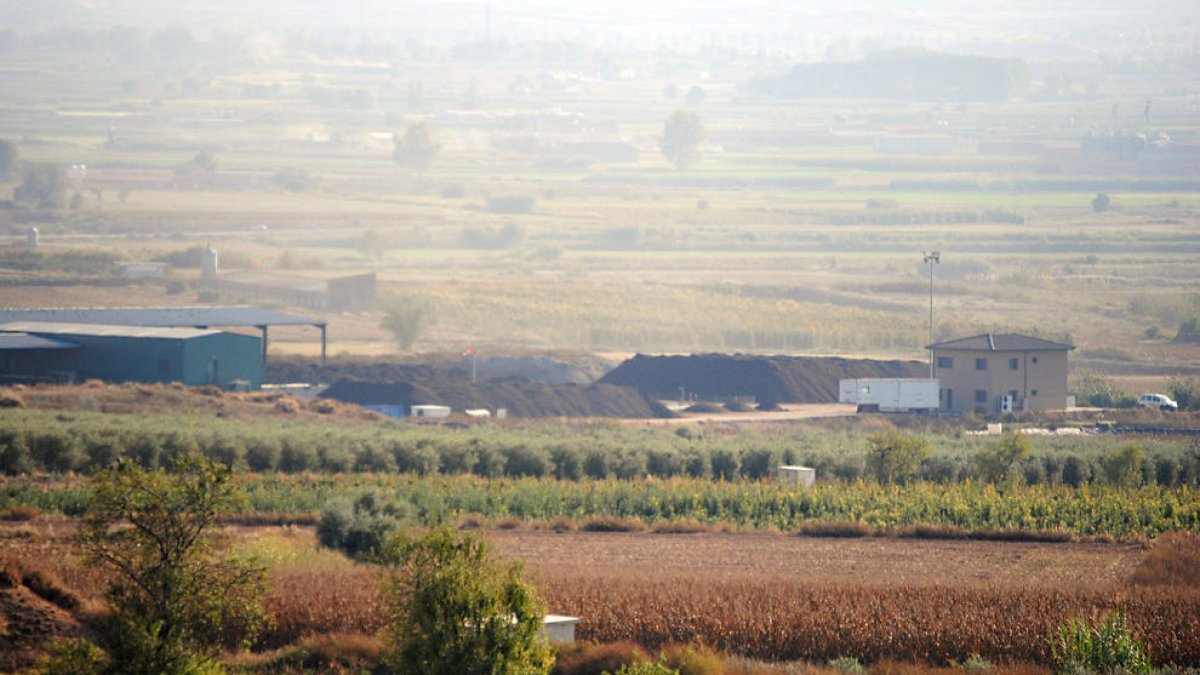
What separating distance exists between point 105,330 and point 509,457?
2021cm

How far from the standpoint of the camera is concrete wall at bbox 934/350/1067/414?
51.5 metres

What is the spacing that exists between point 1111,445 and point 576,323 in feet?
129

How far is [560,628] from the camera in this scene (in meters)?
17.7

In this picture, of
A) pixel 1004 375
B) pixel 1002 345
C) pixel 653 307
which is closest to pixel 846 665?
pixel 1004 375

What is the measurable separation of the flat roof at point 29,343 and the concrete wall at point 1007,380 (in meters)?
27.3

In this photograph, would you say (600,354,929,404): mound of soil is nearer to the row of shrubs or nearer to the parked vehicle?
the parked vehicle

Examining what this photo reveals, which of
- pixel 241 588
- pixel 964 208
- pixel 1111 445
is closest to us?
pixel 241 588

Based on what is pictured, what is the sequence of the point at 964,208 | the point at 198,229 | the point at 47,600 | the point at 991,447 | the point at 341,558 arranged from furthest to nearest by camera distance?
1. the point at 964,208
2. the point at 198,229
3. the point at 991,447
4. the point at 341,558
5. the point at 47,600

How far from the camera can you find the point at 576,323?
77.0 meters

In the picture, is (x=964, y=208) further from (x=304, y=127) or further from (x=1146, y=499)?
(x=1146, y=499)

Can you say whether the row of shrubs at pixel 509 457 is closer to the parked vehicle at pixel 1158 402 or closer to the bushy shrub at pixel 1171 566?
the bushy shrub at pixel 1171 566

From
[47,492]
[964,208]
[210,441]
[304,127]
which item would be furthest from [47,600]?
[304,127]

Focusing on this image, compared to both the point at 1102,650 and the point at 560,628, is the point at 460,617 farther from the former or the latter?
the point at 1102,650

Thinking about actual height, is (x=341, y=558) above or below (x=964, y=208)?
below
